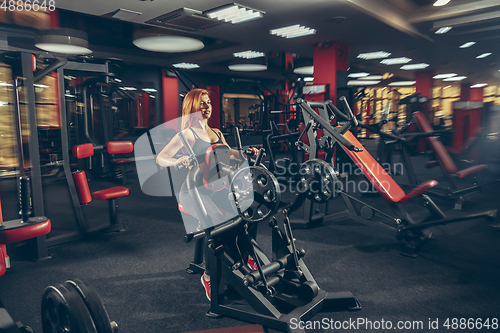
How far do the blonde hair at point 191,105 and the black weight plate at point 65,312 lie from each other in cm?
111

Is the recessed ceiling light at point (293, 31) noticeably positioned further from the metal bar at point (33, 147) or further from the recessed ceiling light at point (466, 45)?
the recessed ceiling light at point (466, 45)

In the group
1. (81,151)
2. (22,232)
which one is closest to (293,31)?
(81,151)

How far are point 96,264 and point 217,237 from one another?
1.45 meters

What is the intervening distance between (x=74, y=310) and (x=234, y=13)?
14.3 feet

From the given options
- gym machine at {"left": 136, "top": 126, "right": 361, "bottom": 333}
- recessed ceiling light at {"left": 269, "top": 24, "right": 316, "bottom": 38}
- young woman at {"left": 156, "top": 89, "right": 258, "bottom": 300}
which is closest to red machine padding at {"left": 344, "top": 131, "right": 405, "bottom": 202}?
gym machine at {"left": 136, "top": 126, "right": 361, "bottom": 333}

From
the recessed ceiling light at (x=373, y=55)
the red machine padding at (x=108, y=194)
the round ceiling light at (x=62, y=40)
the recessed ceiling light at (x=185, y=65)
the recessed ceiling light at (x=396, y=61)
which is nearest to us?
the red machine padding at (x=108, y=194)

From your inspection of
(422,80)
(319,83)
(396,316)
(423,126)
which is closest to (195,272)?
(396,316)

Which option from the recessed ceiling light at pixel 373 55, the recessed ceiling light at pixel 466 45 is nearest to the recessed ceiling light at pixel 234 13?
the recessed ceiling light at pixel 373 55

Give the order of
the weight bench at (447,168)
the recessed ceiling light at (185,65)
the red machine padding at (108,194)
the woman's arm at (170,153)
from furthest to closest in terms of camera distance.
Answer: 1. the recessed ceiling light at (185,65)
2. the weight bench at (447,168)
3. the red machine padding at (108,194)
4. the woman's arm at (170,153)

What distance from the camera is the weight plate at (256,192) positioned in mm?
1529

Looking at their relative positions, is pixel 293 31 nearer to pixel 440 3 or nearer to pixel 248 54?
pixel 440 3

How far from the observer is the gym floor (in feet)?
5.83

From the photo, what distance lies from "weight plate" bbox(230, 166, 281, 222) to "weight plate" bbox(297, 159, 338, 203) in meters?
0.41

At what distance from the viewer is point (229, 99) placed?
45.3 ft
